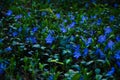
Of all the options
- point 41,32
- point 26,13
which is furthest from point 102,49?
point 26,13

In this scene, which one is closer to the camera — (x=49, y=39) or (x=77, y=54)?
(x=77, y=54)

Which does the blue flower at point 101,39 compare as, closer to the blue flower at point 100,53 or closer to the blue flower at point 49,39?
the blue flower at point 100,53

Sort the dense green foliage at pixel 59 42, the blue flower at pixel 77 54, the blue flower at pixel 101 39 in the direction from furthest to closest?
the blue flower at pixel 101 39 → the blue flower at pixel 77 54 → the dense green foliage at pixel 59 42

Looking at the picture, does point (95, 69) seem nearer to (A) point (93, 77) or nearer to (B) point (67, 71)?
(A) point (93, 77)

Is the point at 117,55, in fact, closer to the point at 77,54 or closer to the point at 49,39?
the point at 77,54

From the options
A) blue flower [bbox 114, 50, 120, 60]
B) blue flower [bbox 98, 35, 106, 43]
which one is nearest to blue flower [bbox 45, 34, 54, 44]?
blue flower [bbox 98, 35, 106, 43]

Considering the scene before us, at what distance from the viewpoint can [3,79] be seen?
3682mm

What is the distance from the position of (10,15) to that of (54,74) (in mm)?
2281

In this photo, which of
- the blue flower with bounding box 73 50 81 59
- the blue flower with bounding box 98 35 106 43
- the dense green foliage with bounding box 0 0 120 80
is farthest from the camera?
the blue flower with bounding box 98 35 106 43

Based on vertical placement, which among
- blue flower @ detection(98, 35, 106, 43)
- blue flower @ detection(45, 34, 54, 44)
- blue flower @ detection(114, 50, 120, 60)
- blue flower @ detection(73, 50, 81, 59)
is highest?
blue flower @ detection(45, 34, 54, 44)

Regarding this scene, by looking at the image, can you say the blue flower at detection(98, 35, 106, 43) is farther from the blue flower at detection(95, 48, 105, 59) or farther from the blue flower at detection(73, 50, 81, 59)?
the blue flower at detection(73, 50, 81, 59)

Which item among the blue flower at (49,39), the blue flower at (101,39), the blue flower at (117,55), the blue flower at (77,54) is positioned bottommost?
the blue flower at (117,55)

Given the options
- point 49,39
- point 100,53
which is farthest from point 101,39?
point 49,39

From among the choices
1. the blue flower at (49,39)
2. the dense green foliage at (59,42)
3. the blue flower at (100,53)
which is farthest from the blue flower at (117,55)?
the blue flower at (49,39)
